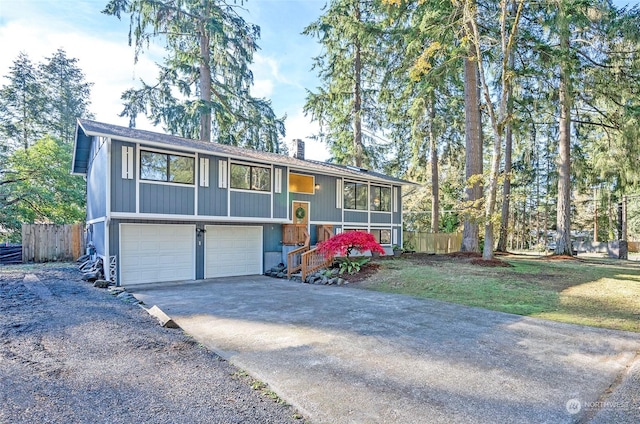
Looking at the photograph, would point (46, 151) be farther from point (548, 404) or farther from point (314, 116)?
point (548, 404)

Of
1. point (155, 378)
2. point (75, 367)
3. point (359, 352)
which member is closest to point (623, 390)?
point (359, 352)

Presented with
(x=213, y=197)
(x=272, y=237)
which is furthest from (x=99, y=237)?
(x=272, y=237)

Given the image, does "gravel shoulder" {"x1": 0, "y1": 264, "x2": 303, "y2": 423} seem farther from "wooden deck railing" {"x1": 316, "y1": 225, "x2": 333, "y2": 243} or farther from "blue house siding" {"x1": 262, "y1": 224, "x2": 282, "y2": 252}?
"wooden deck railing" {"x1": 316, "y1": 225, "x2": 333, "y2": 243}

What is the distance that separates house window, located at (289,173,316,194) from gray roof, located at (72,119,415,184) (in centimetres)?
62

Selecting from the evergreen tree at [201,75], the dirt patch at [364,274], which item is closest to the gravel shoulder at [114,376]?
the dirt patch at [364,274]

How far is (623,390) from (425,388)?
6.24 ft

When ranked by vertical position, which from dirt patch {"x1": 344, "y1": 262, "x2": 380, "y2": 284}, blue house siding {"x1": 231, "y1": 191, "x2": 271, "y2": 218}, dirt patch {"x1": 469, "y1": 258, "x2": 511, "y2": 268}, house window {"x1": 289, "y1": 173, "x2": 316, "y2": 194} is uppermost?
house window {"x1": 289, "y1": 173, "x2": 316, "y2": 194}

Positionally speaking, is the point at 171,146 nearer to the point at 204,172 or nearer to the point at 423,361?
the point at 204,172

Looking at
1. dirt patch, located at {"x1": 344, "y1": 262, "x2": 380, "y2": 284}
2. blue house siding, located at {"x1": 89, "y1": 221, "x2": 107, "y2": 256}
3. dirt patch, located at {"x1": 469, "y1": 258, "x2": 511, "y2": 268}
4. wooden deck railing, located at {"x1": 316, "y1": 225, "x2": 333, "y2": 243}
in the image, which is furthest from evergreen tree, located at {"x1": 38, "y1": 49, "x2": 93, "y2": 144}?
dirt patch, located at {"x1": 469, "y1": 258, "x2": 511, "y2": 268}

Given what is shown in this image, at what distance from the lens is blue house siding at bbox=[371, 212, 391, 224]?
17.2 m

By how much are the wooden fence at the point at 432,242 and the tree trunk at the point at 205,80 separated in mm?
12589

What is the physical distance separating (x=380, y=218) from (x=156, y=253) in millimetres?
10604

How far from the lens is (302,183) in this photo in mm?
14969

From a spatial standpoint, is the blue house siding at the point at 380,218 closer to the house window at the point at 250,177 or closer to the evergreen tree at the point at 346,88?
the evergreen tree at the point at 346,88
